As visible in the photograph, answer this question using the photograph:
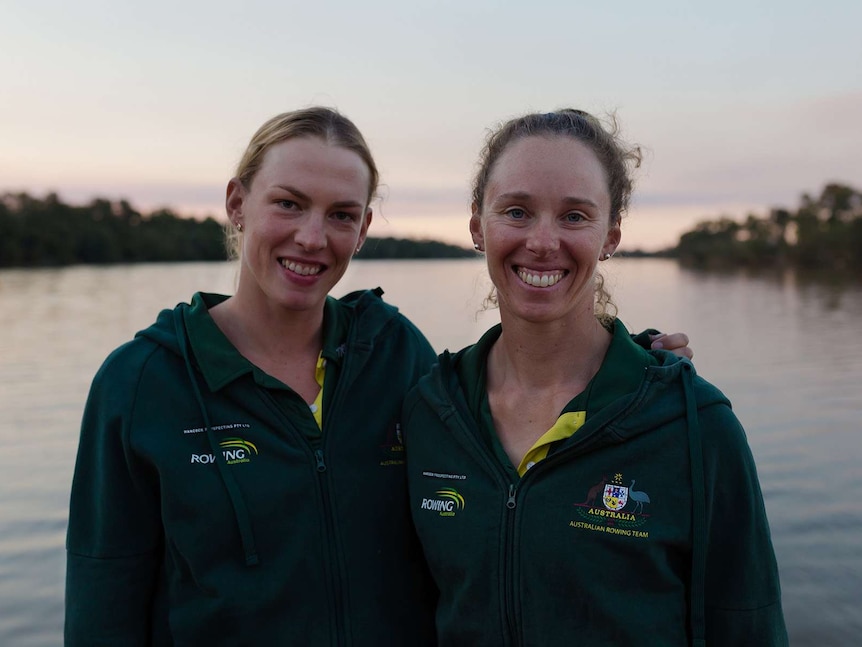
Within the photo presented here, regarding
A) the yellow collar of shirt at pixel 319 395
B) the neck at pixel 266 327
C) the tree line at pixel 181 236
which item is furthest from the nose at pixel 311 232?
the tree line at pixel 181 236

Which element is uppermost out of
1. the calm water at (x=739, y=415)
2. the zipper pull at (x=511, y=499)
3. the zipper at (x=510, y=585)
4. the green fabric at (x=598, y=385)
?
the green fabric at (x=598, y=385)

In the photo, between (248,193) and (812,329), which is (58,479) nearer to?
(248,193)

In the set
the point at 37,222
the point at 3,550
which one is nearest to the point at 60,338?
the point at 3,550

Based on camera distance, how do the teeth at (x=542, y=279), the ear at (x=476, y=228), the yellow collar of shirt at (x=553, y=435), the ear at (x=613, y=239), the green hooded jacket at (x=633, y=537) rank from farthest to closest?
the ear at (x=476, y=228) → the ear at (x=613, y=239) → the teeth at (x=542, y=279) → the yellow collar of shirt at (x=553, y=435) → the green hooded jacket at (x=633, y=537)

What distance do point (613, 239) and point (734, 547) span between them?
1125 mm

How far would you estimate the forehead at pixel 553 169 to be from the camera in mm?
2512

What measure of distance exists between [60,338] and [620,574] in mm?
22216

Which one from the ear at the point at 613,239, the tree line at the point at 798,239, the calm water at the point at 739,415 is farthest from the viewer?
the tree line at the point at 798,239

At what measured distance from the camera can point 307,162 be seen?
9.40 feet

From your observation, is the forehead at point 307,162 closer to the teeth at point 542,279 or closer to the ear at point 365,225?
the ear at point 365,225

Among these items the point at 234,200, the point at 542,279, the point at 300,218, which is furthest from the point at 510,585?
the point at 234,200

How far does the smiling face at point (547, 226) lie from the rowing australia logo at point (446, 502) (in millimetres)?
633

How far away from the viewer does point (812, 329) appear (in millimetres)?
23594

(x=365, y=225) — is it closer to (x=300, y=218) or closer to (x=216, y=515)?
(x=300, y=218)
